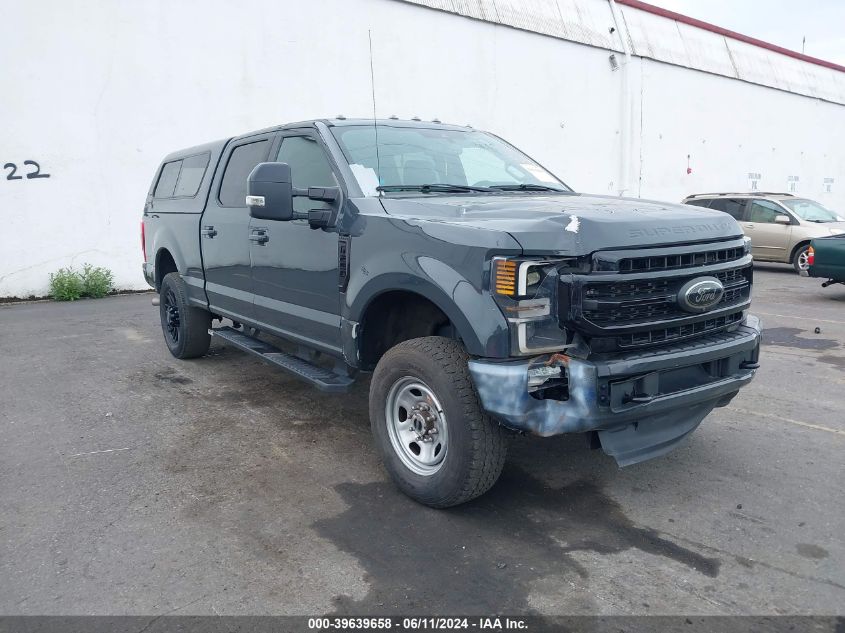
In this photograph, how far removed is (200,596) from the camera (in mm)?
2877

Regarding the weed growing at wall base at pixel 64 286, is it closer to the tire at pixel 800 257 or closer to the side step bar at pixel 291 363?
the side step bar at pixel 291 363

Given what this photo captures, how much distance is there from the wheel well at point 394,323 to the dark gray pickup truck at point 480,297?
0.01 metres

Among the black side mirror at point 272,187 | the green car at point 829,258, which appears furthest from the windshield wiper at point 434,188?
the green car at point 829,258

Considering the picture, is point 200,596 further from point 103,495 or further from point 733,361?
point 733,361

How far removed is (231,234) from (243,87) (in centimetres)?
857

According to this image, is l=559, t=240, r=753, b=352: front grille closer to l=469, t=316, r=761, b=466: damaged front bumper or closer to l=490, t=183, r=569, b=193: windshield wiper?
l=469, t=316, r=761, b=466: damaged front bumper

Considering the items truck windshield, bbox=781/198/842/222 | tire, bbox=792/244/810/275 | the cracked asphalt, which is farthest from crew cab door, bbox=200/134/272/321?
truck windshield, bbox=781/198/842/222

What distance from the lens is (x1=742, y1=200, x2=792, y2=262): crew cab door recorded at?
14.2 metres

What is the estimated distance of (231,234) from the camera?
216 inches

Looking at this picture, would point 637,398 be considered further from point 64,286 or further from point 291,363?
point 64,286

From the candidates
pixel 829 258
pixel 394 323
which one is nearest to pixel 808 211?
pixel 829 258

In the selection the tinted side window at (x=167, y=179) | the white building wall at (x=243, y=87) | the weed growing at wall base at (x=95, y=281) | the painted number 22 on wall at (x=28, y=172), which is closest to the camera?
the tinted side window at (x=167, y=179)

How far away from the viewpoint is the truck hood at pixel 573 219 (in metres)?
3.15

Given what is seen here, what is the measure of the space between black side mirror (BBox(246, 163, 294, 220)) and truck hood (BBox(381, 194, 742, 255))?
573mm
